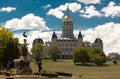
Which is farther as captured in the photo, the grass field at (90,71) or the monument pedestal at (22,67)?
the grass field at (90,71)

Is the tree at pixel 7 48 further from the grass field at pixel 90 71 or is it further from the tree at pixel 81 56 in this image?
the tree at pixel 81 56

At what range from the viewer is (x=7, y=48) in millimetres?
89875

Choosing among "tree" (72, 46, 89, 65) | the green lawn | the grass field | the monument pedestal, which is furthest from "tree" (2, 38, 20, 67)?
"tree" (72, 46, 89, 65)

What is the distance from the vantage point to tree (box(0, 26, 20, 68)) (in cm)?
8931

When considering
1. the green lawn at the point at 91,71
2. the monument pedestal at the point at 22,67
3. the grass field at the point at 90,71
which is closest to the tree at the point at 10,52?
the monument pedestal at the point at 22,67

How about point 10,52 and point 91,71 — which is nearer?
point 10,52

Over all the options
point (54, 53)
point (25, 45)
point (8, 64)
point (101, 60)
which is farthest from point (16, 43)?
point (54, 53)

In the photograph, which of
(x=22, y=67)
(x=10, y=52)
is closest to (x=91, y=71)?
(x=10, y=52)

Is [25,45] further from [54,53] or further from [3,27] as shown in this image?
[54,53]

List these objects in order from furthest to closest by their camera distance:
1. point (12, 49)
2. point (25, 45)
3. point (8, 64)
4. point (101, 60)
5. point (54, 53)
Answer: point (54, 53) < point (101, 60) < point (12, 49) < point (8, 64) < point (25, 45)

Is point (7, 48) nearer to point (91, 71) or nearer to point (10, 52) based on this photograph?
point (10, 52)

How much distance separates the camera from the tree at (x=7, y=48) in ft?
293

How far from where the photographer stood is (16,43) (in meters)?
93.2

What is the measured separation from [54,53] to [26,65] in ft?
390
